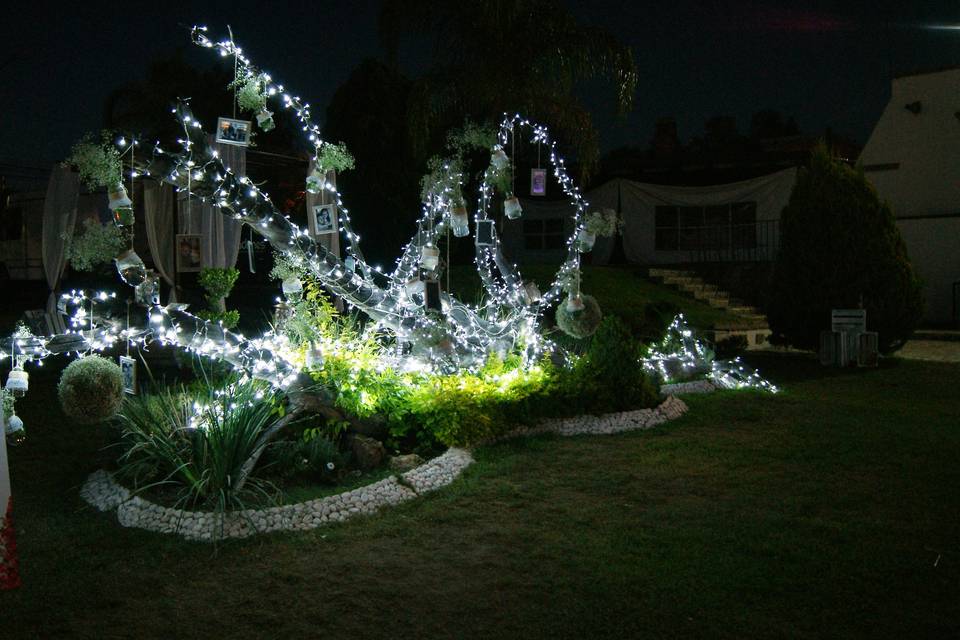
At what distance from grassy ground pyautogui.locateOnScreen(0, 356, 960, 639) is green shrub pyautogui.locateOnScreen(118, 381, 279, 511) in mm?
471

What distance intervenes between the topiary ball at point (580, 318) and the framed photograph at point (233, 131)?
3454 millimetres

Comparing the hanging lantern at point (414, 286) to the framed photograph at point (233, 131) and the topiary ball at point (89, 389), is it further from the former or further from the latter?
the topiary ball at point (89, 389)

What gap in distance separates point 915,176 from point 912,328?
960 centimetres

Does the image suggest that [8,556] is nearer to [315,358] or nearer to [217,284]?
[315,358]

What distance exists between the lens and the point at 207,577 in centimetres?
449

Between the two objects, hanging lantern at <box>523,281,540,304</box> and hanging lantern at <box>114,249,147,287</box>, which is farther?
hanging lantern at <box>523,281,540,304</box>

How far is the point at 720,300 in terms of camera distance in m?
19.3

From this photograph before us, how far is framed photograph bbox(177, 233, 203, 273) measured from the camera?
45.4ft

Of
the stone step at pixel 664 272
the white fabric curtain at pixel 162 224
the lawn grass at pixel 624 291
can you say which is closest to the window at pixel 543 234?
the lawn grass at pixel 624 291

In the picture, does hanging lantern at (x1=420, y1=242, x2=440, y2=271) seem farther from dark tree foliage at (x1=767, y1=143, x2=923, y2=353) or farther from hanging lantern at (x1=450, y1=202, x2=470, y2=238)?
dark tree foliage at (x1=767, y1=143, x2=923, y2=353)

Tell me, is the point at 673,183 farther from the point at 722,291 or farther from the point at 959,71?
the point at 959,71

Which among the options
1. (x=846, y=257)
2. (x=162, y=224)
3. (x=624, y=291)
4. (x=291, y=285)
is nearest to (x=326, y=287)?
(x=291, y=285)

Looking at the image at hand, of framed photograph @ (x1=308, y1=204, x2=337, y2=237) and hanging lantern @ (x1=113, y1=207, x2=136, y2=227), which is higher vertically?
framed photograph @ (x1=308, y1=204, x2=337, y2=237)

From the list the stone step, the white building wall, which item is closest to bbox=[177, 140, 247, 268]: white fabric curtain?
the stone step
